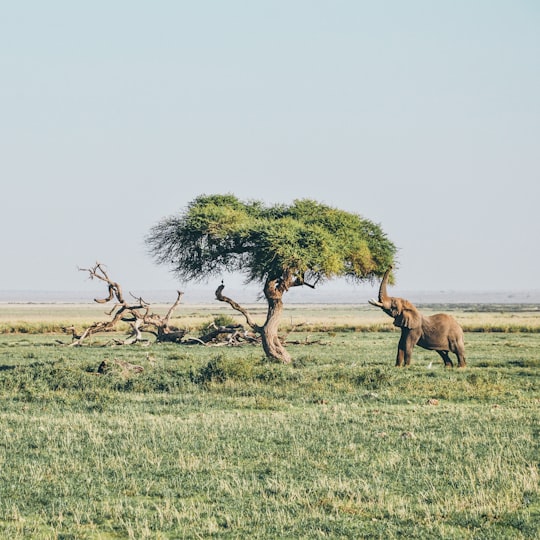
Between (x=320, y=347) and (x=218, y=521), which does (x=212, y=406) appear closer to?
(x=218, y=521)

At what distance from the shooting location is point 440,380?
24.2 metres

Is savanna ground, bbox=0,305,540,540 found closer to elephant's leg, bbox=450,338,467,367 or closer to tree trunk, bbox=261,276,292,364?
elephant's leg, bbox=450,338,467,367

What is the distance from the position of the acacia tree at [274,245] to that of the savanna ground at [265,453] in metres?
4.97

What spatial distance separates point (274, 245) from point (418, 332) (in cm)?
576

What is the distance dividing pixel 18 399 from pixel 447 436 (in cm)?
1097

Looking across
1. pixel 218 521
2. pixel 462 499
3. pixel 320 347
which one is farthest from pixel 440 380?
pixel 320 347

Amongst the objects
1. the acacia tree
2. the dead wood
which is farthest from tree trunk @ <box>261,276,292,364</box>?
the dead wood

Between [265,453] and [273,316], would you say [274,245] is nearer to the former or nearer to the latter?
[273,316]

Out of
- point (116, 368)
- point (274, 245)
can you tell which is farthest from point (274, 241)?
point (116, 368)

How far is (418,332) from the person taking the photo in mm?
28641

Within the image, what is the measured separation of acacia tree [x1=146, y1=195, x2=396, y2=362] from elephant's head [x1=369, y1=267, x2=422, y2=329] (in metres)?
1.83

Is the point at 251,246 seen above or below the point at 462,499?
above

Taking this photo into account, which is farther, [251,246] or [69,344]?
[69,344]

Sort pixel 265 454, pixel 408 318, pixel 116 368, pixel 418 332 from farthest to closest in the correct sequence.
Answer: pixel 418 332 < pixel 408 318 < pixel 116 368 < pixel 265 454
